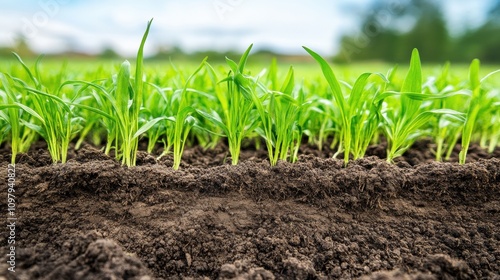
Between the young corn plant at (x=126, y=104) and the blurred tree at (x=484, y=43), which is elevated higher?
the blurred tree at (x=484, y=43)

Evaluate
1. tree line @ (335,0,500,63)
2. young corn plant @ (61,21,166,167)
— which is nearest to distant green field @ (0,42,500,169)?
young corn plant @ (61,21,166,167)

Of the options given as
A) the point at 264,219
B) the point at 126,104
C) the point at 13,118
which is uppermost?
the point at 126,104

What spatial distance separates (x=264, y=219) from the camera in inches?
73.3

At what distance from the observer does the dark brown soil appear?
1684 mm

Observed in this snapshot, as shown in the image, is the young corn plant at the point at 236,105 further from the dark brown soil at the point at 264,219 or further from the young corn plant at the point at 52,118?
the young corn plant at the point at 52,118

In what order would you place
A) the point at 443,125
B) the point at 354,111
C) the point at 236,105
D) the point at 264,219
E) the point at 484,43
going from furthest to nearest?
the point at 484,43 → the point at 443,125 → the point at 354,111 → the point at 236,105 → the point at 264,219

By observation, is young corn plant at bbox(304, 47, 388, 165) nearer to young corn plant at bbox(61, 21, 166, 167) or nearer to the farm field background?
the farm field background

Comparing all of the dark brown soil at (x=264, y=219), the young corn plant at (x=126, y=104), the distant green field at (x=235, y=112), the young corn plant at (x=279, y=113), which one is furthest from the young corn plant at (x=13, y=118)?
the young corn plant at (x=279, y=113)

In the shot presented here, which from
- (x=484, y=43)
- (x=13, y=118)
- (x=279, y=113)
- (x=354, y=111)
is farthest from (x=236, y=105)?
(x=484, y=43)

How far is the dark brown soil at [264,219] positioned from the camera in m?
1.68

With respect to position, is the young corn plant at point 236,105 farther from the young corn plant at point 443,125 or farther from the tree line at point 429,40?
the tree line at point 429,40

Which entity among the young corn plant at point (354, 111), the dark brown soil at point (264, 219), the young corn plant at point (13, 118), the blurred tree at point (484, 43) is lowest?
the dark brown soil at point (264, 219)

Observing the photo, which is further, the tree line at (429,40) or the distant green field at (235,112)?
the tree line at (429,40)

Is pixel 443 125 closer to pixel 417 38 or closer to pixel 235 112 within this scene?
pixel 235 112
